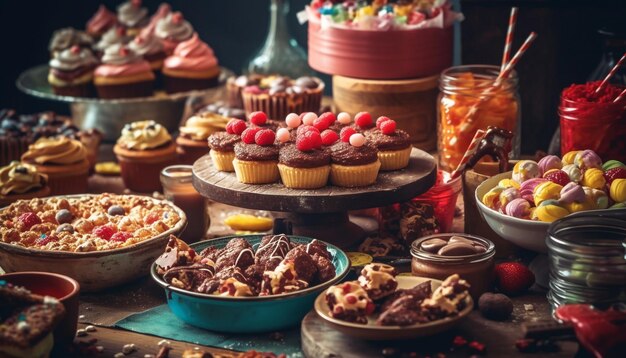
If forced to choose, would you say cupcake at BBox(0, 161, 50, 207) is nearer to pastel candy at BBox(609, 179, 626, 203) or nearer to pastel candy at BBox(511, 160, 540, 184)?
pastel candy at BBox(511, 160, 540, 184)

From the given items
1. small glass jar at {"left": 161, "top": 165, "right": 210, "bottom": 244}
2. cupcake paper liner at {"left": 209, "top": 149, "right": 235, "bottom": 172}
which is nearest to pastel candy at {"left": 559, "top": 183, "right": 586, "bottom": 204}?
cupcake paper liner at {"left": 209, "top": 149, "right": 235, "bottom": 172}

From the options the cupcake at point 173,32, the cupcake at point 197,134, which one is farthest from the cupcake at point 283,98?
the cupcake at point 173,32

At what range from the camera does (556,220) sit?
2.84 meters

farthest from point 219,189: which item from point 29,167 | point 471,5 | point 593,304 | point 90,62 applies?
point 90,62

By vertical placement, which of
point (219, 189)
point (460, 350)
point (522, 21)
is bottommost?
point (460, 350)

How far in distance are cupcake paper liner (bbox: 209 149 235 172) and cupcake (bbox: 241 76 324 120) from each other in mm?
1028

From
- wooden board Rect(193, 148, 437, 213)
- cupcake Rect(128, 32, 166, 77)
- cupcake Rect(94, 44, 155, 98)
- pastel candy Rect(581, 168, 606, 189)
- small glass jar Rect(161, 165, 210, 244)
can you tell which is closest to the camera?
pastel candy Rect(581, 168, 606, 189)

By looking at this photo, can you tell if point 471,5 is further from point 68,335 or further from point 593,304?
point 68,335

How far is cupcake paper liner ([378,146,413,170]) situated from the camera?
11.1 feet

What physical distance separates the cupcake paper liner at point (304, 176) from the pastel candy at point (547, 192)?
69 centimetres

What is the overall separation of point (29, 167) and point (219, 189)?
1.02m

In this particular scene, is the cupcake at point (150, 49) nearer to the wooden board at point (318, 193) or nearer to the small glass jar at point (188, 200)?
the small glass jar at point (188, 200)

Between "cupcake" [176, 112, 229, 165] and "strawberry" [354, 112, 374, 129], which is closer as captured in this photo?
"strawberry" [354, 112, 374, 129]

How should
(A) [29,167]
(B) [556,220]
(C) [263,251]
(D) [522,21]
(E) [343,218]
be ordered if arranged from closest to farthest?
1. (B) [556,220]
2. (C) [263,251]
3. (E) [343,218]
4. (A) [29,167]
5. (D) [522,21]
